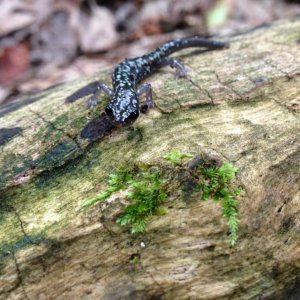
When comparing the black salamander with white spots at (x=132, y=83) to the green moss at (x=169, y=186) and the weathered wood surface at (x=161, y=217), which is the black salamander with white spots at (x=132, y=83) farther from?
the green moss at (x=169, y=186)

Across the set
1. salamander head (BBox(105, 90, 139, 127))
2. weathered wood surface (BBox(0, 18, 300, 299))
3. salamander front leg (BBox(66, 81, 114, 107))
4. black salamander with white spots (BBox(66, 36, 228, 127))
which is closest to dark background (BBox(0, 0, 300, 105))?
black salamander with white spots (BBox(66, 36, 228, 127))

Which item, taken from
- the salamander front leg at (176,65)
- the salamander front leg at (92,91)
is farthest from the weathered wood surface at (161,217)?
the salamander front leg at (176,65)

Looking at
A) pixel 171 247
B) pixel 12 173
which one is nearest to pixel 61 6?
pixel 12 173

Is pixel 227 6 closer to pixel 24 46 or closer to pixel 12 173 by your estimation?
pixel 24 46

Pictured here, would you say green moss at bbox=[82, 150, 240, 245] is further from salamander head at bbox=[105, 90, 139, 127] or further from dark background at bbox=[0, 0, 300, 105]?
dark background at bbox=[0, 0, 300, 105]

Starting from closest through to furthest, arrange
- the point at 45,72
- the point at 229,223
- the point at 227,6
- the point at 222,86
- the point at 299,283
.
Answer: the point at 229,223 < the point at 299,283 < the point at 222,86 < the point at 45,72 < the point at 227,6

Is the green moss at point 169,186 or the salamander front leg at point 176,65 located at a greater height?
the salamander front leg at point 176,65
